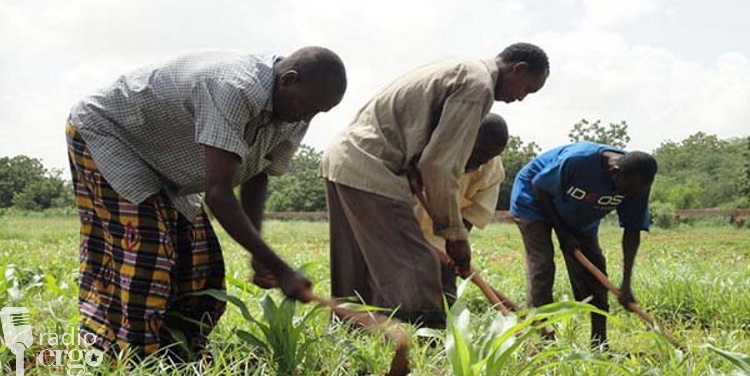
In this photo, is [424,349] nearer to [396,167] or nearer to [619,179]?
[396,167]

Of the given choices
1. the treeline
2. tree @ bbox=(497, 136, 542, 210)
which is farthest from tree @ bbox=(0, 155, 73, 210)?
tree @ bbox=(497, 136, 542, 210)

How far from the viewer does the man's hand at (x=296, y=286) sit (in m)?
2.18

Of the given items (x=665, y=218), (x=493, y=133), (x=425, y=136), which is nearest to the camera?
(x=425, y=136)

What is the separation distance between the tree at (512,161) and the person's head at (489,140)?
93.5 feet

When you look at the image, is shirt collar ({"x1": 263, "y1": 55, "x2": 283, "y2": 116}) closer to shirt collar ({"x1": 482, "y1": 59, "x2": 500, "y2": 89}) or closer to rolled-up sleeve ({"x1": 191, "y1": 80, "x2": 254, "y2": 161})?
rolled-up sleeve ({"x1": 191, "y1": 80, "x2": 254, "y2": 161})

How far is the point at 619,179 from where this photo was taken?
3.75 m

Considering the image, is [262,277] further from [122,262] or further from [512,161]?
[512,161]

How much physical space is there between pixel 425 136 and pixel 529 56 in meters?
0.62

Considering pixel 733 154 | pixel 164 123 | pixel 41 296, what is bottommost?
pixel 733 154

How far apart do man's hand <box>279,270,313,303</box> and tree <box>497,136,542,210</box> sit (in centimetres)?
3025

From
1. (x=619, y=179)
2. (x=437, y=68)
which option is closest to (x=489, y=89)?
(x=437, y=68)

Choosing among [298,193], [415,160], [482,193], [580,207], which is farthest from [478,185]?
[298,193]

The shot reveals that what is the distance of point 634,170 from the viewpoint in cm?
367

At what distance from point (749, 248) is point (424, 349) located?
13.0m
